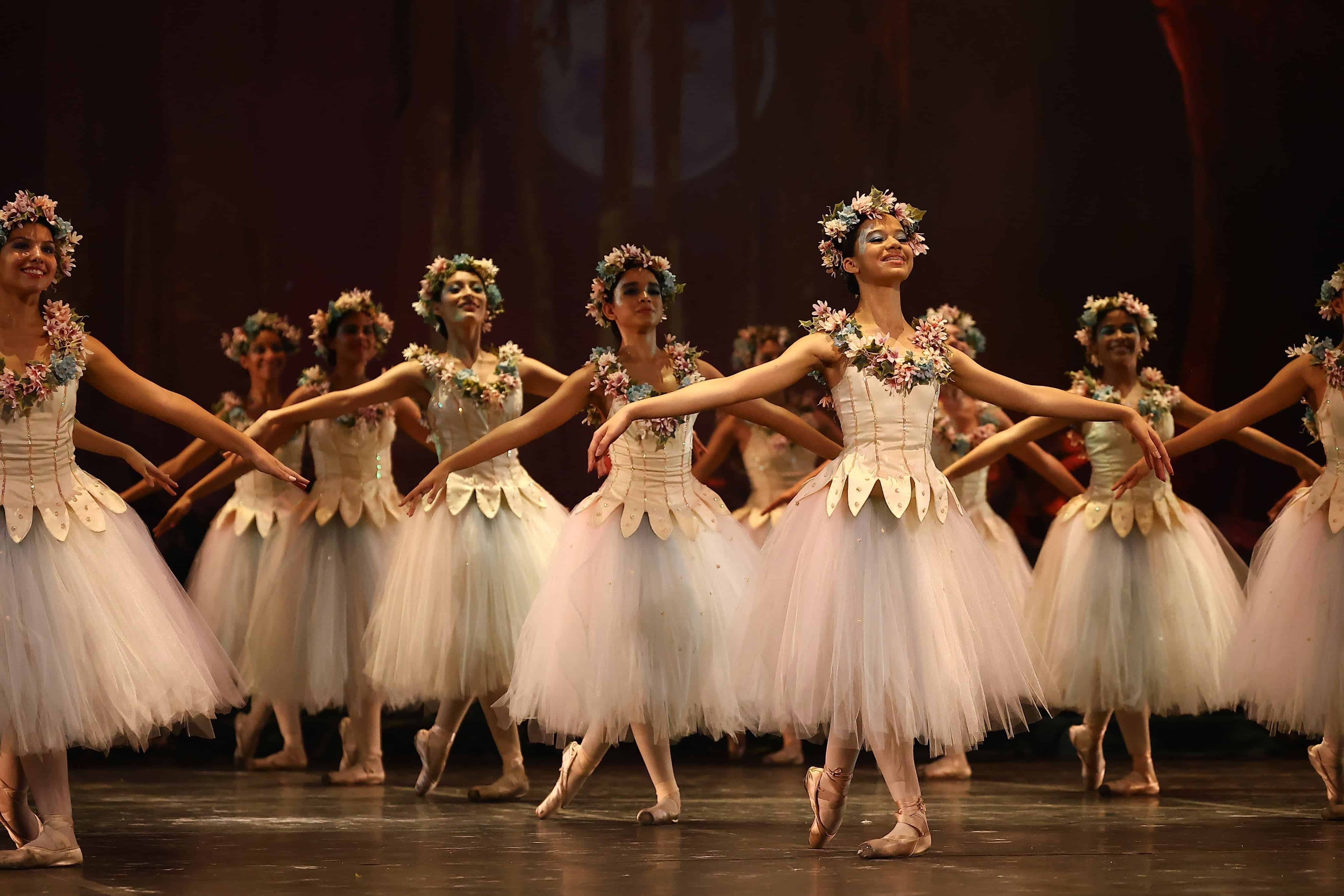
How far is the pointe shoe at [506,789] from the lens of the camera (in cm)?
473

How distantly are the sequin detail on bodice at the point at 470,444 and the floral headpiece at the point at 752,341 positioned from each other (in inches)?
53.6

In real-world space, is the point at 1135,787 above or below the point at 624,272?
below

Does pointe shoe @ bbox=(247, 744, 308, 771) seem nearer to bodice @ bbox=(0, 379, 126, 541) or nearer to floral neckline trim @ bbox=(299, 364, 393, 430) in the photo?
floral neckline trim @ bbox=(299, 364, 393, 430)

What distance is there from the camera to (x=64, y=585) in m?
3.47

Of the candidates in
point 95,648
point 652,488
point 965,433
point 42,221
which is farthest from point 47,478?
point 965,433

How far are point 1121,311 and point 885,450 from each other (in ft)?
6.21

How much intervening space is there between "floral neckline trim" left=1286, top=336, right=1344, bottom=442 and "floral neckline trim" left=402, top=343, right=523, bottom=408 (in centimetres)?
230

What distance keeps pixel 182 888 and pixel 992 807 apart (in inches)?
93.3

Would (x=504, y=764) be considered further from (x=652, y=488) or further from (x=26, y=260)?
(x=26, y=260)

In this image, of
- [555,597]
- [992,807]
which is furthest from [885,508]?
[992,807]

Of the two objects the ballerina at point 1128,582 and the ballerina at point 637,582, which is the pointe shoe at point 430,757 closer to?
the ballerina at point 637,582

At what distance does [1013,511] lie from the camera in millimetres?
6523

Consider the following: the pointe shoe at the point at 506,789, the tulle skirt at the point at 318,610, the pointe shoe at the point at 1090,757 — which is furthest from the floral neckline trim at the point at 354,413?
the pointe shoe at the point at 1090,757

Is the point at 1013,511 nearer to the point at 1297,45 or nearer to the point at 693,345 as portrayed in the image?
the point at 693,345
